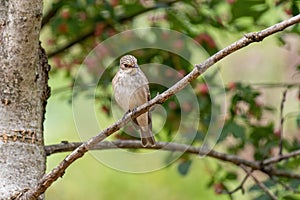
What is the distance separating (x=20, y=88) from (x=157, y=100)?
444 mm

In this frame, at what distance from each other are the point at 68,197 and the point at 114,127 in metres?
3.06

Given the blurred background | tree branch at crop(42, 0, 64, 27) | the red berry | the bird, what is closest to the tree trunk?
the bird

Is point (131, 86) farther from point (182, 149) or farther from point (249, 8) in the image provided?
point (249, 8)

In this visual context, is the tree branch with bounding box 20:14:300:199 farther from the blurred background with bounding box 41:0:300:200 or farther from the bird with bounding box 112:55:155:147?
the blurred background with bounding box 41:0:300:200

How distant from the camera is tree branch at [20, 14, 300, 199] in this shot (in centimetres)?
171

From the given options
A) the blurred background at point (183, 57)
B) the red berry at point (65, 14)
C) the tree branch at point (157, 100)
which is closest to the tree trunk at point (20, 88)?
the tree branch at point (157, 100)

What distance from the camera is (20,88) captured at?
2.00 metres

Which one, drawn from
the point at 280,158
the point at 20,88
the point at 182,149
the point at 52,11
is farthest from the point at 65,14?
the point at 20,88

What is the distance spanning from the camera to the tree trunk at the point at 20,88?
6.44 ft

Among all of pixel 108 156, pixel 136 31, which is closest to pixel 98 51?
pixel 136 31

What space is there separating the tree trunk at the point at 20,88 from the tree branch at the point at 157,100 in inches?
4.0

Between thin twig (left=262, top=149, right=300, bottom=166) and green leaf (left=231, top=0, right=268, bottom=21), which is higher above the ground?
green leaf (left=231, top=0, right=268, bottom=21)

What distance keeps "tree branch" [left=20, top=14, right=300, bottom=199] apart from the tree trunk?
0.33 feet

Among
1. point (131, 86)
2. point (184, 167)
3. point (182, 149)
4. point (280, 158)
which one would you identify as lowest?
point (280, 158)
